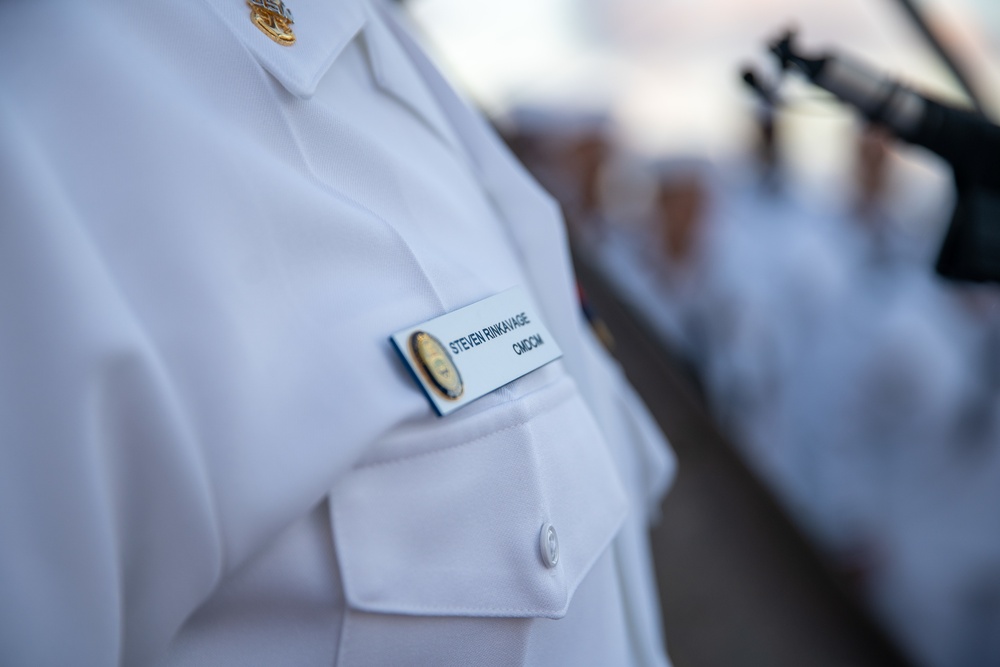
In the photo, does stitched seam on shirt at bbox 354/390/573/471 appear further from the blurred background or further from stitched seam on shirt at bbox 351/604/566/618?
the blurred background

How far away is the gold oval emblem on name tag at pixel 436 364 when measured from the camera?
40cm

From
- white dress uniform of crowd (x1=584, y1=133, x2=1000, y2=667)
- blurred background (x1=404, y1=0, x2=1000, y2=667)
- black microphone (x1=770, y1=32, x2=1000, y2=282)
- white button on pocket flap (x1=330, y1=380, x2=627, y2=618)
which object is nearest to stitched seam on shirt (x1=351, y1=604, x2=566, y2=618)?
white button on pocket flap (x1=330, y1=380, x2=627, y2=618)

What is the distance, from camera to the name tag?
399mm

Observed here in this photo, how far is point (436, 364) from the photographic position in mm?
404

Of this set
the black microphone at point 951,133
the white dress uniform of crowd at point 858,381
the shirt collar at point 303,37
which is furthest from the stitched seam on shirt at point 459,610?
the white dress uniform of crowd at point 858,381

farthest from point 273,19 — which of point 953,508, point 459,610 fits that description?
point 953,508

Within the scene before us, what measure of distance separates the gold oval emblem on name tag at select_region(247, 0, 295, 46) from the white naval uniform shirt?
10 millimetres

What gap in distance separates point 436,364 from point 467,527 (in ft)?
0.34

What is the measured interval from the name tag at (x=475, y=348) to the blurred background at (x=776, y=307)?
1005 mm

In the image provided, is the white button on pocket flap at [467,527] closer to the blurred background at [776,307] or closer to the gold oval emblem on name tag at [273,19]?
the gold oval emblem on name tag at [273,19]

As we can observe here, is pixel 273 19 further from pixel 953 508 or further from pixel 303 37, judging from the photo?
pixel 953 508

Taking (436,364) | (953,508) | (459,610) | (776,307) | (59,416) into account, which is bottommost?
(953,508)

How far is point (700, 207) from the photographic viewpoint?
251cm

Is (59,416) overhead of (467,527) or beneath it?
overhead
